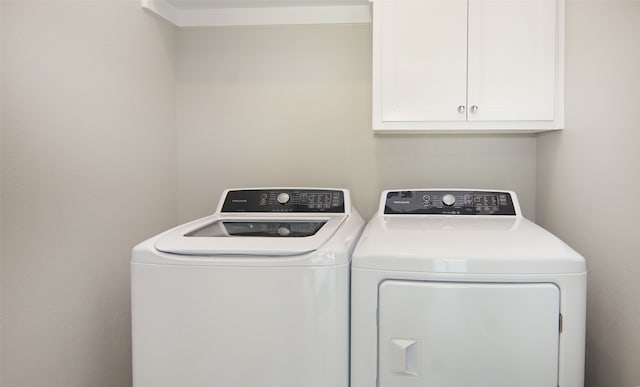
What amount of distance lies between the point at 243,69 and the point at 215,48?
0.18m

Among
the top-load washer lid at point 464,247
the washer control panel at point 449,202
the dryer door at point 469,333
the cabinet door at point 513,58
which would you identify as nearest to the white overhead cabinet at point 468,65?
the cabinet door at point 513,58

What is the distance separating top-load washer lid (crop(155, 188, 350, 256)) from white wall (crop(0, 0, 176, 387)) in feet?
1.07

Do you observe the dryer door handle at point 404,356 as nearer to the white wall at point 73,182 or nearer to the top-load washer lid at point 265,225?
the top-load washer lid at point 265,225

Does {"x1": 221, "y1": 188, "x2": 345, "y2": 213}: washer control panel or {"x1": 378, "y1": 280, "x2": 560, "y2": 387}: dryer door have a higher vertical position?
{"x1": 221, "y1": 188, "x2": 345, "y2": 213}: washer control panel

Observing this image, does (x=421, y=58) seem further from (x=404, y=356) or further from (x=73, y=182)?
(x=73, y=182)

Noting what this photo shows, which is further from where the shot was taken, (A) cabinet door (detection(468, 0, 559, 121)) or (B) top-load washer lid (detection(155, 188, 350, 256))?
(A) cabinet door (detection(468, 0, 559, 121))

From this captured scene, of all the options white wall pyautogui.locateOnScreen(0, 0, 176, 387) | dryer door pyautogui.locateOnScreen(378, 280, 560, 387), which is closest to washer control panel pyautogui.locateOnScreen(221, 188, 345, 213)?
white wall pyautogui.locateOnScreen(0, 0, 176, 387)

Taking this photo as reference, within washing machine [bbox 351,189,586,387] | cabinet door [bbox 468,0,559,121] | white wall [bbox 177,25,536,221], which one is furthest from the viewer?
white wall [bbox 177,25,536,221]

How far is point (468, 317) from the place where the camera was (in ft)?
4.68

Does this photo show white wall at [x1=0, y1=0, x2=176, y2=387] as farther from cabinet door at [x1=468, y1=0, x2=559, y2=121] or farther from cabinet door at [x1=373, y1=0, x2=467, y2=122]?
cabinet door at [x1=468, y1=0, x2=559, y2=121]

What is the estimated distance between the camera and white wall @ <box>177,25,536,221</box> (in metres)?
2.46

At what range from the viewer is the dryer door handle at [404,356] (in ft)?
4.73

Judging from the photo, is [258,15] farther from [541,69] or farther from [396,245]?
[396,245]

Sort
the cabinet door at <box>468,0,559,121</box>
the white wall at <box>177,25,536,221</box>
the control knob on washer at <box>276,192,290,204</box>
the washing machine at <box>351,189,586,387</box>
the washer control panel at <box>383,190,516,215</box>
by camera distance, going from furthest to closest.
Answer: the white wall at <box>177,25,536,221</box> → the control knob on washer at <box>276,192,290,204</box> → the washer control panel at <box>383,190,516,215</box> → the cabinet door at <box>468,0,559,121</box> → the washing machine at <box>351,189,586,387</box>
